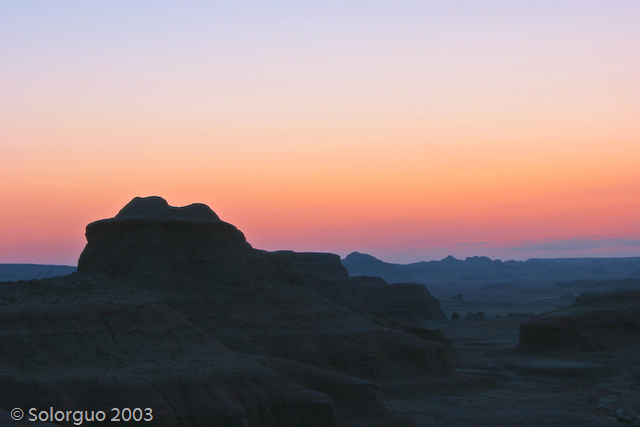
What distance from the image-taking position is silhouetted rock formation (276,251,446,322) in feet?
238

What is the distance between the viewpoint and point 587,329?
192 feet

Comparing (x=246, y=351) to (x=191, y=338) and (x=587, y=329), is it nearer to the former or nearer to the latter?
(x=191, y=338)

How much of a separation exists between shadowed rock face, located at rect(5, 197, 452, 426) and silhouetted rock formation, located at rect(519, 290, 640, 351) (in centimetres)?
1901

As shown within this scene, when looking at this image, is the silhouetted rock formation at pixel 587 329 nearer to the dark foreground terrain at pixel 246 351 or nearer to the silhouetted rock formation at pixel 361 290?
the dark foreground terrain at pixel 246 351

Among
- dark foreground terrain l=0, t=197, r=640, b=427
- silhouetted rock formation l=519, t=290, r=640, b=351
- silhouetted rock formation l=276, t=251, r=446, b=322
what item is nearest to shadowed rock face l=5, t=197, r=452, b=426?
dark foreground terrain l=0, t=197, r=640, b=427

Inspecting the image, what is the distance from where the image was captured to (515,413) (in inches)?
1372

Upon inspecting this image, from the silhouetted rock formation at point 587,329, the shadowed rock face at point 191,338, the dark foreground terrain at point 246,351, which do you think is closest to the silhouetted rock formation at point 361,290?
the dark foreground terrain at point 246,351

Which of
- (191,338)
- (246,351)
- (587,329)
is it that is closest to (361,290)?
(587,329)

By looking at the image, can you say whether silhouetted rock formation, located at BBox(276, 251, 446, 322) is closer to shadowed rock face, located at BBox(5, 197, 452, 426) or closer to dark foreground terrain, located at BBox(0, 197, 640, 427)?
dark foreground terrain, located at BBox(0, 197, 640, 427)

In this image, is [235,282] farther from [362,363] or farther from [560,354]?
[560,354]

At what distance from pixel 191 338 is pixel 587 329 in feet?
128

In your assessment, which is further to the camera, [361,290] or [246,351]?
[361,290]

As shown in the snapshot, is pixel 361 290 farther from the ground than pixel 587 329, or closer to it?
farther from the ground

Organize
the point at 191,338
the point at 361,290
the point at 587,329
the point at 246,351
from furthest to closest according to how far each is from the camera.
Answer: the point at 361,290 → the point at 587,329 → the point at 246,351 → the point at 191,338
